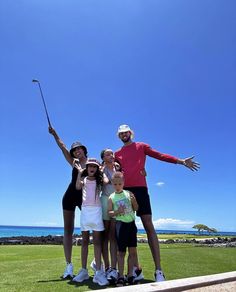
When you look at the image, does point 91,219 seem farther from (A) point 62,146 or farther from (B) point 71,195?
(A) point 62,146

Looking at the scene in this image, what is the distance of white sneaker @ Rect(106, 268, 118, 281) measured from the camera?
17.1 feet

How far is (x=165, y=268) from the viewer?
6816mm

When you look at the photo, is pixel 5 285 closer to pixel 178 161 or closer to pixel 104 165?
pixel 104 165

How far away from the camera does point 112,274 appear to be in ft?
17.4

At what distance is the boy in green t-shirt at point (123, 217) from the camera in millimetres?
5332

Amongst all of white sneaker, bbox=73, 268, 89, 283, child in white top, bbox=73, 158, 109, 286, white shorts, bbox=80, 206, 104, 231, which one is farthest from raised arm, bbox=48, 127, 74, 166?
white sneaker, bbox=73, 268, 89, 283

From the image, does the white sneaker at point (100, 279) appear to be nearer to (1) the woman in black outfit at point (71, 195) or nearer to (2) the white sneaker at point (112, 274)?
(2) the white sneaker at point (112, 274)

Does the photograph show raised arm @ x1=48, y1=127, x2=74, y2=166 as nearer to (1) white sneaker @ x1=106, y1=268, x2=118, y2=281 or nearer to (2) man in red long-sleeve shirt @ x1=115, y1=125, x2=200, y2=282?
→ (2) man in red long-sleeve shirt @ x1=115, y1=125, x2=200, y2=282

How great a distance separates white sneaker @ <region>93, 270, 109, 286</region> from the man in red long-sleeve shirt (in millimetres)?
860

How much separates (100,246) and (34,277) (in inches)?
45.8

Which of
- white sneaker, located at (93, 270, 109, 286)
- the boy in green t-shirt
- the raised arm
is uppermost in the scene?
the raised arm

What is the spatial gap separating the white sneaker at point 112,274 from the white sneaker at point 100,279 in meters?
0.07

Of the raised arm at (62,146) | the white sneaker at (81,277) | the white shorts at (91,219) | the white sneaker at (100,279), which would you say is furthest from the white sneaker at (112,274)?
the raised arm at (62,146)

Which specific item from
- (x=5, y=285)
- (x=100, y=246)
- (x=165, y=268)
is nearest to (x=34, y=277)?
(x=5, y=285)
